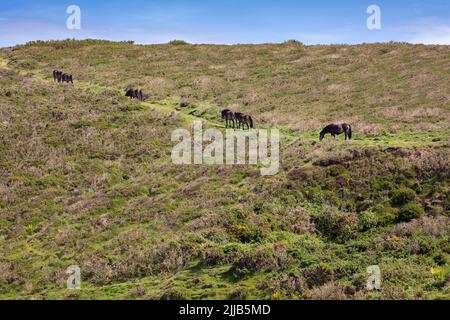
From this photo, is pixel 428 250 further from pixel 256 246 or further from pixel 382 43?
pixel 382 43

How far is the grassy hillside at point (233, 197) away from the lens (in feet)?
56.7

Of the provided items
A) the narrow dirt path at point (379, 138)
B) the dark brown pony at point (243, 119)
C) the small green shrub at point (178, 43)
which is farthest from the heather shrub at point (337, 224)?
the small green shrub at point (178, 43)

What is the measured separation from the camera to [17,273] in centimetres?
2098

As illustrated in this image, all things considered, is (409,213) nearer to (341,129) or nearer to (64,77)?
(341,129)

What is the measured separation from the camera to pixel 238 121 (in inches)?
1609

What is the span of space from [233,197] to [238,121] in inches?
662

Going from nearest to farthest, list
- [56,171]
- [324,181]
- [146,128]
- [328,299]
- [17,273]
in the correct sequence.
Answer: [328,299]
[17,273]
[324,181]
[56,171]
[146,128]

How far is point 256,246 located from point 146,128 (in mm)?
24745

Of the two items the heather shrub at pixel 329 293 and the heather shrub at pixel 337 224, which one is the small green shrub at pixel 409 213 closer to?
the heather shrub at pixel 337 224

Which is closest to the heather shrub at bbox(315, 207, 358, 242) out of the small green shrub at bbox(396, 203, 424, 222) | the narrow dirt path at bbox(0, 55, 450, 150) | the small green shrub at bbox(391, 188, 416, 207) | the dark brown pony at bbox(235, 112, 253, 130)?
the small green shrub at bbox(396, 203, 424, 222)

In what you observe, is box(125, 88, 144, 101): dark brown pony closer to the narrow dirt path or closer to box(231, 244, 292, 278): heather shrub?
the narrow dirt path

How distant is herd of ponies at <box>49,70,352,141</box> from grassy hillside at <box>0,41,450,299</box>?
1.14m

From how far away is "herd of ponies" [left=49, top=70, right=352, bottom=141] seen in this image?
30.9 m
